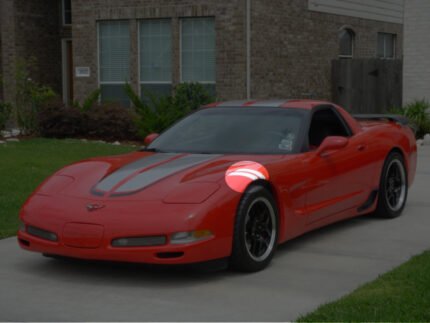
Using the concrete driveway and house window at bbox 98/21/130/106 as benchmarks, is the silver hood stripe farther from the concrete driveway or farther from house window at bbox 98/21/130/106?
house window at bbox 98/21/130/106

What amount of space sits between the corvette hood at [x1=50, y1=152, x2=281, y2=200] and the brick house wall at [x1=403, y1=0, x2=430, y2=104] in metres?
12.3

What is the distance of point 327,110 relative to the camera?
8.11 m

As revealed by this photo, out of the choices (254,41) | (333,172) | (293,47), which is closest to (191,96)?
(254,41)

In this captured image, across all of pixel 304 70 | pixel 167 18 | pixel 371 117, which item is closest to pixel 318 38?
pixel 304 70

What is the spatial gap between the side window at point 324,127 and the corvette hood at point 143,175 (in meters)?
1.23

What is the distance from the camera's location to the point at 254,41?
1764 cm

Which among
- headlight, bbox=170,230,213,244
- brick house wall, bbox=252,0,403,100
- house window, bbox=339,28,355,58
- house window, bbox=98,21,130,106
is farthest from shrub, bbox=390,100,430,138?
headlight, bbox=170,230,213,244

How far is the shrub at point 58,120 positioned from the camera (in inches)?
632

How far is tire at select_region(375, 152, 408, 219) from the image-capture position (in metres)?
8.41

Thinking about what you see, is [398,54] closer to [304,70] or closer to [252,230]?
[304,70]

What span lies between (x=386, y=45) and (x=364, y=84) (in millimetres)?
3890

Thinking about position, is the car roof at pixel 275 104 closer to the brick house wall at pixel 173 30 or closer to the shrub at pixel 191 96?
the shrub at pixel 191 96

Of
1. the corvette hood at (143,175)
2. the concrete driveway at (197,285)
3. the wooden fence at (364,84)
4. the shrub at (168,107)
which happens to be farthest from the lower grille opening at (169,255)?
the wooden fence at (364,84)

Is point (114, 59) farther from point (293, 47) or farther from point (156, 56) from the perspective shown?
point (293, 47)
